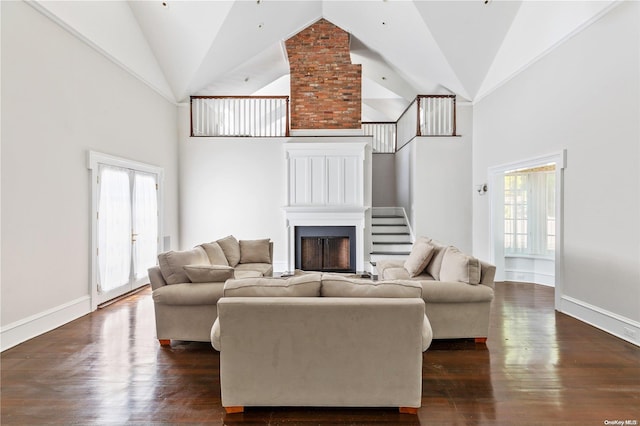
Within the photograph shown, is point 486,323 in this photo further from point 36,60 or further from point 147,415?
point 36,60

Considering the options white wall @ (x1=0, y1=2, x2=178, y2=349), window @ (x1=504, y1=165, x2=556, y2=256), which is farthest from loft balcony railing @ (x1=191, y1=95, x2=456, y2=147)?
white wall @ (x1=0, y1=2, x2=178, y2=349)

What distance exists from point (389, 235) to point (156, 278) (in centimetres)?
560

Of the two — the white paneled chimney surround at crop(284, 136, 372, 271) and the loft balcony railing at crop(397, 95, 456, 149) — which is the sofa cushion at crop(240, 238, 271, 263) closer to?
the white paneled chimney surround at crop(284, 136, 372, 271)

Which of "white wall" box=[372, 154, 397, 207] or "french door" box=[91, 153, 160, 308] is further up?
"white wall" box=[372, 154, 397, 207]

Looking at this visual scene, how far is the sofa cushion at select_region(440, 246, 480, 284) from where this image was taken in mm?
3529

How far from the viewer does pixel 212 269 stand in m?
3.46

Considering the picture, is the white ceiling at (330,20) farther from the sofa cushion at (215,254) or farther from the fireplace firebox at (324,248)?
the fireplace firebox at (324,248)

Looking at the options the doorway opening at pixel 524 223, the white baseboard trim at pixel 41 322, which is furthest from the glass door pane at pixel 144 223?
the doorway opening at pixel 524 223

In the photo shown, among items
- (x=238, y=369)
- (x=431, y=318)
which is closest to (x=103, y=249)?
(x=238, y=369)

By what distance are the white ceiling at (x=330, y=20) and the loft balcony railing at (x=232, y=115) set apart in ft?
1.25

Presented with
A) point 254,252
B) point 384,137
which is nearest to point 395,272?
point 254,252

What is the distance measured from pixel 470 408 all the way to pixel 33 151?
476 cm

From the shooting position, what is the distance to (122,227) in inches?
214

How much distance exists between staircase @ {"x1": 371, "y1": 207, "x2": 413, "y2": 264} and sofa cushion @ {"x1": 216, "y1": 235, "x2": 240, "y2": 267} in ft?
9.61
